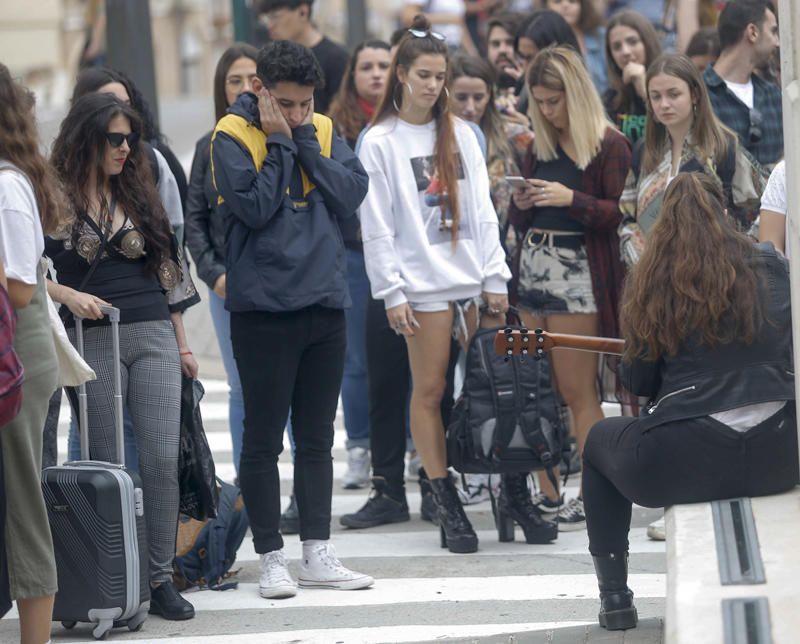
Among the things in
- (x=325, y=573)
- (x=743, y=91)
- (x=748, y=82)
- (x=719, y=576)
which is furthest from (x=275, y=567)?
(x=748, y=82)

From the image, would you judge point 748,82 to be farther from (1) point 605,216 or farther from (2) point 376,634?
(2) point 376,634

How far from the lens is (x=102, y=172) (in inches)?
229

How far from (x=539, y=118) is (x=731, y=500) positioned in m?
2.61

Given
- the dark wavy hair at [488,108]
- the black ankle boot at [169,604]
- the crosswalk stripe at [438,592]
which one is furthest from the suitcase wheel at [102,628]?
the dark wavy hair at [488,108]

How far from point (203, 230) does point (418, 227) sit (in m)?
0.96

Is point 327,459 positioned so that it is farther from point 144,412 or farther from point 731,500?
point 731,500

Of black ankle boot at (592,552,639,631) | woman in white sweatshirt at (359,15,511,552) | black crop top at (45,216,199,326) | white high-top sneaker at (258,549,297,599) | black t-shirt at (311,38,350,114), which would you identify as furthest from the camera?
black t-shirt at (311,38,350,114)

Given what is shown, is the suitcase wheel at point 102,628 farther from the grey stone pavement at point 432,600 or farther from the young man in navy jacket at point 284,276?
the young man in navy jacket at point 284,276

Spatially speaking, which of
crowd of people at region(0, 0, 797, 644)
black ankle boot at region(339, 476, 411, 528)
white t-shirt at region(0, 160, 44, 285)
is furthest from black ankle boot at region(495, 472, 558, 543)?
white t-shirt at region(0, 160, 44, 285)

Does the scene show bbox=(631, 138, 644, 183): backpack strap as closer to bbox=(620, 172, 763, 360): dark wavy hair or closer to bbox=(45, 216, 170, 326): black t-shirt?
bbox=(620, 172, 763, 360): dark wavy hair

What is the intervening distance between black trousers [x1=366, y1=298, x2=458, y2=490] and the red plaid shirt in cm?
82

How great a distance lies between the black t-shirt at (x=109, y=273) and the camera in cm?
575

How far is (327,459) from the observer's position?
6.19 m

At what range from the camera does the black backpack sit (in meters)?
6.50
